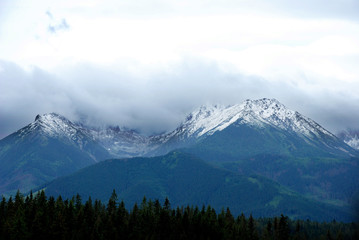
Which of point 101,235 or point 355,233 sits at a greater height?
point 101,235

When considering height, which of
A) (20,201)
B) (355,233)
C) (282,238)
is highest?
(20,201)

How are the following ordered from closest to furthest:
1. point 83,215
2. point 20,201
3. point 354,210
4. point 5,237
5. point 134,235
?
1. point 354,210
2. point 5,237
3. point 134,235
4. point 83,215
5. point 20,201

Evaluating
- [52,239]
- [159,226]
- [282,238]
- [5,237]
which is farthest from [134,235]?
→ [282,238]

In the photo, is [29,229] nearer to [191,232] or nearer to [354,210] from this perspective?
[191,232]

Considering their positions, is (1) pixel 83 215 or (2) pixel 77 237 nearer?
(2) pixel 77 237

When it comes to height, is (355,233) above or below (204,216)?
below

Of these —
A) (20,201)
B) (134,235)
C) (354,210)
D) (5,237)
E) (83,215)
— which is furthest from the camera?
(20,201)

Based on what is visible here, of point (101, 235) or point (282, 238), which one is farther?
point (282, 238)

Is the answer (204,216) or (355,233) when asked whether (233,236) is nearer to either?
(204,216)

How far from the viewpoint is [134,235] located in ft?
508

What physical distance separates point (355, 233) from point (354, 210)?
4762 mm

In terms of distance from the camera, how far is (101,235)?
486 ft

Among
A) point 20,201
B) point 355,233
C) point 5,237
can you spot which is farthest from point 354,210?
point 20,201

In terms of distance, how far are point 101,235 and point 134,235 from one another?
11.1 meters
